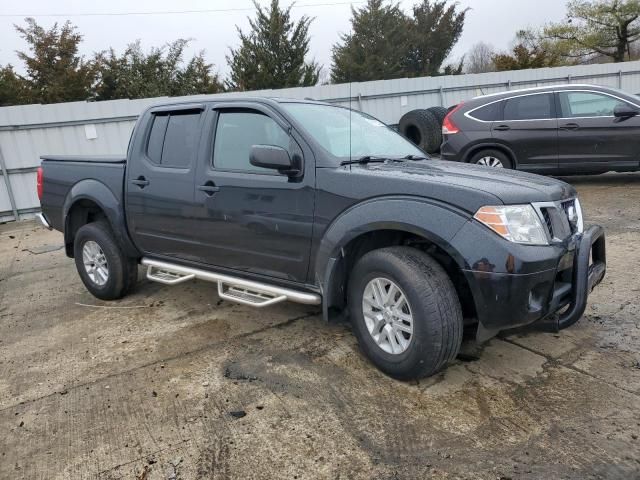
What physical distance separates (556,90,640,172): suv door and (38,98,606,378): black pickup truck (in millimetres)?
5182

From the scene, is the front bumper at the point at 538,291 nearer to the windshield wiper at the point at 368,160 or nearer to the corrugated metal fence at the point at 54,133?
the windshield wiper at the point at 368,160

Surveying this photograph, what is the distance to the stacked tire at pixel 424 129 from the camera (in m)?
12.0

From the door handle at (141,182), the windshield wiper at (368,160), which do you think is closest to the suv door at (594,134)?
the windshield wiper at (368,160)

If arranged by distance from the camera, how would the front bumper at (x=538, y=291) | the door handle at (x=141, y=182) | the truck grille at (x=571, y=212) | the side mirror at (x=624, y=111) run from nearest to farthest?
the front bumper at (x=538, y=291), the truck grille at (x=571, y=212), the door handle at (x=141, y=182), the side mirror at (x=624, y=111)

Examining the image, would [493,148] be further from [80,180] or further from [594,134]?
[80,180]

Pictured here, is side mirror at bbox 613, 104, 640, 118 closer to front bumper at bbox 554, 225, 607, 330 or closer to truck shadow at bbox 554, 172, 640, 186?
truck shadow at bbox 554, 172, 640, 186

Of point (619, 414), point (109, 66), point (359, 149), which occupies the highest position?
point (109, 66)

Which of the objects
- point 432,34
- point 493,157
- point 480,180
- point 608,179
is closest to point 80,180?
point 480,180

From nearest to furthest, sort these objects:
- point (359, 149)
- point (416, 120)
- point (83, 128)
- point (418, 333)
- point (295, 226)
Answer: point (418, 333) < point (295, 226) < point (359, 149) < point (83, 128) < point (416, 120)

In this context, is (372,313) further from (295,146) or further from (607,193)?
(607,193)

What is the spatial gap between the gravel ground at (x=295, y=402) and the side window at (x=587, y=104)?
451 cm

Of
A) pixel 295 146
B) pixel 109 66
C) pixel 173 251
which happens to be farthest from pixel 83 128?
pixel 109 66

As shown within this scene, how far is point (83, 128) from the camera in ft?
36.4

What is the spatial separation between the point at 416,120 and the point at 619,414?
10073 millimetres
